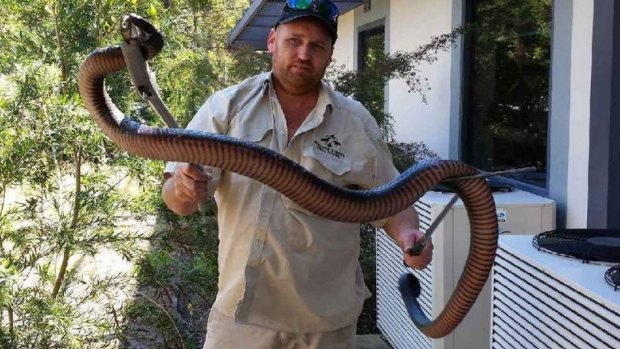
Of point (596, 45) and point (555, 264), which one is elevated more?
point (596, 45)

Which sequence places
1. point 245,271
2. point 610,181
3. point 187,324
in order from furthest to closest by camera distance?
point 187,324, point 610,181, point 245,271

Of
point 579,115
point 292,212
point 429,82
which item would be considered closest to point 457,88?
point 429,82

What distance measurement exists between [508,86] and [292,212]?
3.14 metres

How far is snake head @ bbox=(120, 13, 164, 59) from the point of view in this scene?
150cm

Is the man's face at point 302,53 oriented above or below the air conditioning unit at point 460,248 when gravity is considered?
above

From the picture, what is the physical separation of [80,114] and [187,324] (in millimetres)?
1422

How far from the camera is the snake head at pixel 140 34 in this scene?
150cm

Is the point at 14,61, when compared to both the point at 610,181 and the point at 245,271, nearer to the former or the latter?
the point at 245,271

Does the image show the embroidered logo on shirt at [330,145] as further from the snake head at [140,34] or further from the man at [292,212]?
the snake head at [140,34]

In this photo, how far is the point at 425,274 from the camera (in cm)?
379

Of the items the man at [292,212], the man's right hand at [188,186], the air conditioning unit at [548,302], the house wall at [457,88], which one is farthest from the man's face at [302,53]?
the house wall at [457,88]

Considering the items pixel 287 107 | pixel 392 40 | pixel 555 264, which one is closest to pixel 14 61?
pixel 287 107

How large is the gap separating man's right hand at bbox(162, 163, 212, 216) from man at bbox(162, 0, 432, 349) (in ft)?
0.24

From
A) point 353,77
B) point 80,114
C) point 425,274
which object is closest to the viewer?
point 80,114
